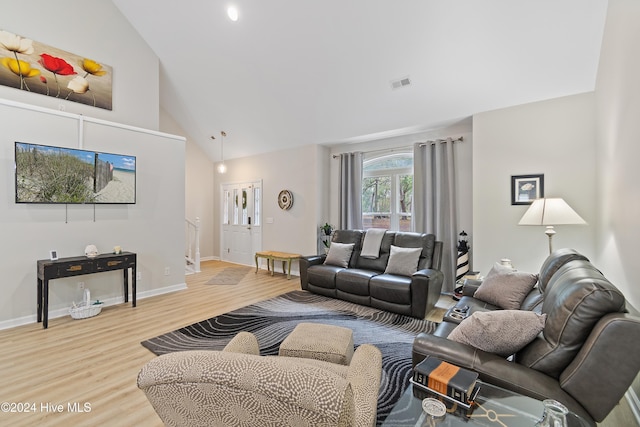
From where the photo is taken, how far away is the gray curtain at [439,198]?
4.65 m

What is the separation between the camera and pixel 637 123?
81.4 inches

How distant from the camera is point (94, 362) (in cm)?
262

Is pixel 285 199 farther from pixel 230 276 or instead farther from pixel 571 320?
pixel 571 320

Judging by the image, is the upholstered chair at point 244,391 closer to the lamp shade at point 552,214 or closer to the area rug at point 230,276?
the lamp shade at point 552,214

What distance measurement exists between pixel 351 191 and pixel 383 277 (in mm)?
2190

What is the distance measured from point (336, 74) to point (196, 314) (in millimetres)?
3865

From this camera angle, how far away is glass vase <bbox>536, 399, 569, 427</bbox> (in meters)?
1.09

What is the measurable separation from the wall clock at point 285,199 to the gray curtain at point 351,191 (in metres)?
1.16

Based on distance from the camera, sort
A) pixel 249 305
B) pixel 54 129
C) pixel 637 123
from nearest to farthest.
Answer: pixel 637 123 < pixel 54 129 < pixel 249 305

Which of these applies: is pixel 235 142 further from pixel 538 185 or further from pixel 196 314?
pixel 538 185

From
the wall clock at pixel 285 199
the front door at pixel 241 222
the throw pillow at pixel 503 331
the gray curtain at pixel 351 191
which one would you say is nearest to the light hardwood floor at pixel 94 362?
the throw pillow at pixel 503 331

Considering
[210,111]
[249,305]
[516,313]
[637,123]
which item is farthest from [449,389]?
[210,111]

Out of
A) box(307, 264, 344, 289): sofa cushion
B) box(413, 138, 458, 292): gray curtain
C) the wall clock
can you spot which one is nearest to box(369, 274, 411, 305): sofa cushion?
box(307, 264, 344, 289): sofa cushion

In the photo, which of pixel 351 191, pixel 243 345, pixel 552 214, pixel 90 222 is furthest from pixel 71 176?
pixel 552 214
